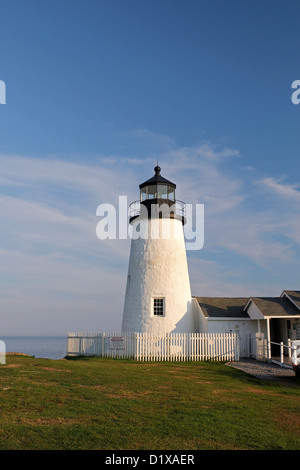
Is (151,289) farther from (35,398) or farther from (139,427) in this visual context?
(139,427)

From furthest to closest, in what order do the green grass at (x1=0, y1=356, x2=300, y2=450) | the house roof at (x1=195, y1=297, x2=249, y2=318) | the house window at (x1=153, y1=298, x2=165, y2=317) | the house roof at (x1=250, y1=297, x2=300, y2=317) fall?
1. the house roof at (x1=195, y1=297, x2=249, y2=318)
2. the house window at (x1=153, y1=298, x2=165, y2=317)
3. the house roof at (x1=250, y1=297, x2=300, y2=317)
4. the green grass at (x1=0, y1=356, x2=300, y2=450)

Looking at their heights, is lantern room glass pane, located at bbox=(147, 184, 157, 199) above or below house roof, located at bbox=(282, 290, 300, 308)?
above

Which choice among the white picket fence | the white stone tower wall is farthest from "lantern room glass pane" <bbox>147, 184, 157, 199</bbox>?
the white picket fence

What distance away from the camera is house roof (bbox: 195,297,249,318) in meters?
24.0

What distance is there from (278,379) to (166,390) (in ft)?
21.1

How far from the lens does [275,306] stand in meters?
22.8

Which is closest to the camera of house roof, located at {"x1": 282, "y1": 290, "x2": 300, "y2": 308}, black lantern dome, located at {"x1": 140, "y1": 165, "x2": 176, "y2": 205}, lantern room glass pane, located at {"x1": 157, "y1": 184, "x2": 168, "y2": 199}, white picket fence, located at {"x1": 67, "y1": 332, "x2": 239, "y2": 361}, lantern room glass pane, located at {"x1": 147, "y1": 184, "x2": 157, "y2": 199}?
white picket fence, located at {"x1": 67, "y1": 332, "x2": 239, "y2": 361}

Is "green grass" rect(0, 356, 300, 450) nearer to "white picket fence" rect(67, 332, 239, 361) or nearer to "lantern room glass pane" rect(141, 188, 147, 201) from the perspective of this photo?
"white picket fence" rect(67, 332, 239, 361)

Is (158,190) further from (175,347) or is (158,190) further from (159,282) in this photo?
(175,347)

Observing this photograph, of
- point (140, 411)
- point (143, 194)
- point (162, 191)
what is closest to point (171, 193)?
point (162, 191)

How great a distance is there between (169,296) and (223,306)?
161 inches

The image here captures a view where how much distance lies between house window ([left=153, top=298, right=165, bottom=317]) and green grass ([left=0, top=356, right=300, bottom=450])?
8492 mm

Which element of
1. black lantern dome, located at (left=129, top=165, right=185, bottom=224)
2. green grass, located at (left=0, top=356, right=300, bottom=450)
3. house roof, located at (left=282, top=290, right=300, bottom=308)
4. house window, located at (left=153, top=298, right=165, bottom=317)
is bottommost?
green grass, located at (left=0, top=356, right=300, bottom=450)

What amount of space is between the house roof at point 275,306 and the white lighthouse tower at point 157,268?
4.38 m
